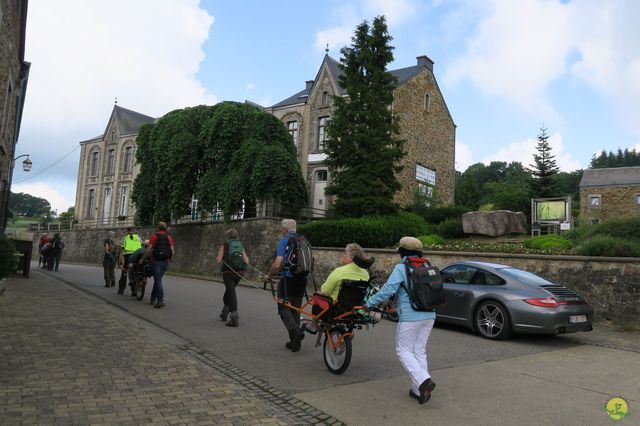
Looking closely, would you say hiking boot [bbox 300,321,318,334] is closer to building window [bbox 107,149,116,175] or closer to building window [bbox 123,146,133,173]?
building window [bbox 123,146,133,173]

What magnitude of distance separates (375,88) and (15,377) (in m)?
20.4

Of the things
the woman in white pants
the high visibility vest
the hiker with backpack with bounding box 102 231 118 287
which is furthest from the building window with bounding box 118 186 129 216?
the woman in white pants

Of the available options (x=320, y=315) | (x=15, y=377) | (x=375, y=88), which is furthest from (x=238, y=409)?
(x=375, y=88)

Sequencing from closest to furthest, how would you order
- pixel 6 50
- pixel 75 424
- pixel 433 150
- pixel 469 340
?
pixel 75 424
pixel 469 340
pixel 6 50
pixel 433 150

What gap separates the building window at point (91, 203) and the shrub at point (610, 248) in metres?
48.0

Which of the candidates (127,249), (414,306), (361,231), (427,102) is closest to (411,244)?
(414,306)

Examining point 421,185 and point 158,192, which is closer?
point 158,192

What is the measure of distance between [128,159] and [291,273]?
4514 centimetres

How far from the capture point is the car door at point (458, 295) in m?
9.17

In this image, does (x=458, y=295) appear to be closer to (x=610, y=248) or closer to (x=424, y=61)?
(x=610, y=248)

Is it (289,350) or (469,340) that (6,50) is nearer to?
(289,350)

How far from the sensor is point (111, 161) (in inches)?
1937

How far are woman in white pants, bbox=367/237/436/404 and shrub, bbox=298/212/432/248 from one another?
1303 cm

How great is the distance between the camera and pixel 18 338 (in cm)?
670
